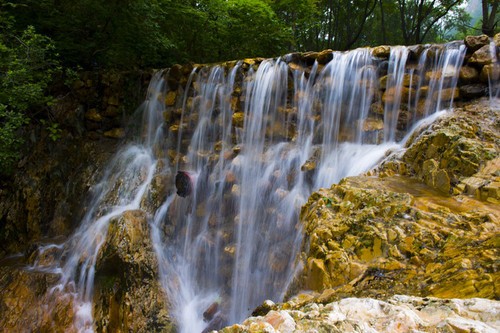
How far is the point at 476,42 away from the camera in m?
5.12

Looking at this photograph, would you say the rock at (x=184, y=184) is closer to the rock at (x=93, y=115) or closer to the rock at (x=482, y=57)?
the rock at (x=93, y=115)

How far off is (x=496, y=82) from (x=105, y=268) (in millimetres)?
7318

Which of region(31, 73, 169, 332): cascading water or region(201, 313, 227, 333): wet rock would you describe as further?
region(31, 73, 169, 332): cascading water

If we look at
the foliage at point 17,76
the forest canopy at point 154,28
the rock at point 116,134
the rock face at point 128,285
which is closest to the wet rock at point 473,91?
the rock face at point 128,285

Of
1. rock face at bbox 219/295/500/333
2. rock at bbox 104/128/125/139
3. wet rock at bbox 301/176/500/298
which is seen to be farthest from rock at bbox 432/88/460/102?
rock at bbox 104/128/125/139

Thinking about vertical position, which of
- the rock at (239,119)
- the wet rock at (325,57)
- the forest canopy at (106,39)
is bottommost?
the rock at (239,119)

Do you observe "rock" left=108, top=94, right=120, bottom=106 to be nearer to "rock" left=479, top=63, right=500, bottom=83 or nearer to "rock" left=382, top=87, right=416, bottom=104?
"rock" left=382, top=87, right=416, bottom=104

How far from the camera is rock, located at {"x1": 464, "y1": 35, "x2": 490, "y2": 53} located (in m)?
5.06

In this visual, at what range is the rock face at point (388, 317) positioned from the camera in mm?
1558

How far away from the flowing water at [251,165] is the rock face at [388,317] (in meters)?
2.84

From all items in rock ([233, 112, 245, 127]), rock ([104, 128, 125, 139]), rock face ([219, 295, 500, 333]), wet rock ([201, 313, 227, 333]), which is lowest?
wet rock ([201, 313, 227, 333])

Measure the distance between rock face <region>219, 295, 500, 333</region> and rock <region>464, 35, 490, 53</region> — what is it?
193 inches

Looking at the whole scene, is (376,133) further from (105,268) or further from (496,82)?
(105,268)

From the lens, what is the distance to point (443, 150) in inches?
150
